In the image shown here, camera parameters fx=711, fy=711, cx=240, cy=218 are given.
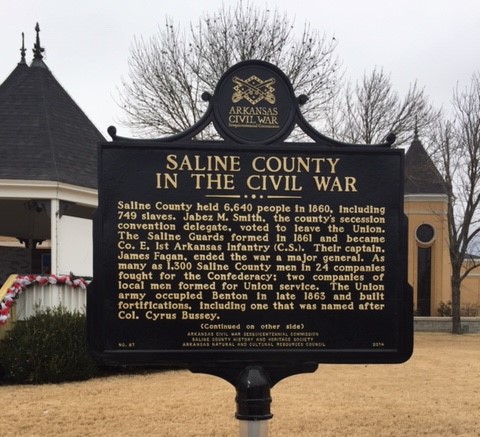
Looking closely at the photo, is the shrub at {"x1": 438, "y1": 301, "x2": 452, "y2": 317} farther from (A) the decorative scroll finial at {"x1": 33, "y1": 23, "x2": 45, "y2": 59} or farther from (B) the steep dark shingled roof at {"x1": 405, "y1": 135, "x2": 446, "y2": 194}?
(A) the decorative scroll finial at {"x1": 33, "y1": 23, "x2": 45, "y2": 59}

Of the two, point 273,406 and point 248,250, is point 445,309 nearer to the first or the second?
point 273,406

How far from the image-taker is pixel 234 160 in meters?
5.21

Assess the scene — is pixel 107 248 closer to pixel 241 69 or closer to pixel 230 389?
pixel 241 69

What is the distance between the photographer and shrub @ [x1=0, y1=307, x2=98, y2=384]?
39.5 ft

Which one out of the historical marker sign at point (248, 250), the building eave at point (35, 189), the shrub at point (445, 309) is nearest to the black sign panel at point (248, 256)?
the historical marker sign at point (248, 250)

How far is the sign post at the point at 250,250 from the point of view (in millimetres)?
5051

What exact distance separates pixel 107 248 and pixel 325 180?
5.46 ft

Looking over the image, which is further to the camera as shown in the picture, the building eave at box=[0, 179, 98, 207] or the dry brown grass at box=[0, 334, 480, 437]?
the building eave at box=[0, 179, 98, 207]

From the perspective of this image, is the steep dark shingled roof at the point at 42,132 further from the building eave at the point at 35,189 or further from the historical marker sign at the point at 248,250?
the historical marker sign at the point at 248,250

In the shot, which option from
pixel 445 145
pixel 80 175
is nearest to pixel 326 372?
pixel 80 175

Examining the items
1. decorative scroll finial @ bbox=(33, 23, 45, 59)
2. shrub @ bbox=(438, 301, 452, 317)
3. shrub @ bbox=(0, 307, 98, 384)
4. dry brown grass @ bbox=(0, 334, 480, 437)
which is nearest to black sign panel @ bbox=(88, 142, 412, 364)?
dry brown grass @ bbox=(0, 334, 480, 437)

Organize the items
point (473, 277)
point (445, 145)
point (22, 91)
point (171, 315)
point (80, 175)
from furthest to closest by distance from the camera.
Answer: point (473, 277) → point (445, 145) → point (22, 91) → point (80, 175) → point (171, 315)

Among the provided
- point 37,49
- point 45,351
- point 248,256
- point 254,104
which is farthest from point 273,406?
point 37,49

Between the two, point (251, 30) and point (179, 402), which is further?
point (251, 30)
